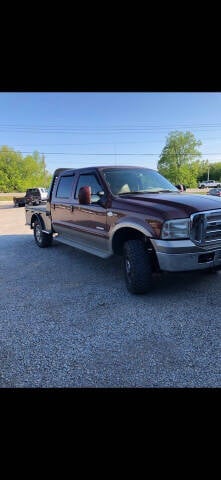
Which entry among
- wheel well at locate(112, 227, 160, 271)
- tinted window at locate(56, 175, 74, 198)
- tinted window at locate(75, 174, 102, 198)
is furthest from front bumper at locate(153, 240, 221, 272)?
tinted window at locate(56, 175, 74, 198)

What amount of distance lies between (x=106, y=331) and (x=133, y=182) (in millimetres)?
2702

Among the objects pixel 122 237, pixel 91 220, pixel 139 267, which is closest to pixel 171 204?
pixel 139 267

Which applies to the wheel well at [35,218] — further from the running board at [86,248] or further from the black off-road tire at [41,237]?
the running board at [86,248]

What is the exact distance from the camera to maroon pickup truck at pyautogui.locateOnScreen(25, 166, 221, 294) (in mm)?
3396

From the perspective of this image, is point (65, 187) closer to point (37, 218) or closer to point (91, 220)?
point (91, 220)

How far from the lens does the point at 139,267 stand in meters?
3.74

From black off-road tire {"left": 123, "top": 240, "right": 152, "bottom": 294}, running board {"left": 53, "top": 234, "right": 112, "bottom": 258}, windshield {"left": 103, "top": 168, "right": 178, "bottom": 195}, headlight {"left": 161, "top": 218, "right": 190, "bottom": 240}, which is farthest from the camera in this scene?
windshield {"left": 103, "top": 168, "right": 178, "bottom": 195}

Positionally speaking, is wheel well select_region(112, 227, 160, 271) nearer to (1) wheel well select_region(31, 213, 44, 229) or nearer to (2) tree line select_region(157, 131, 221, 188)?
(1) wheel well select_region(31, 213, 44, 229)

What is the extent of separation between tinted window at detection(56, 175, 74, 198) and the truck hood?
6.33ft

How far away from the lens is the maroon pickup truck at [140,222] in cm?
340

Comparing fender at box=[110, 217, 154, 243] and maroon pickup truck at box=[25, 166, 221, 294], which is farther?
fender at box=[110, 217, 154, 243]
